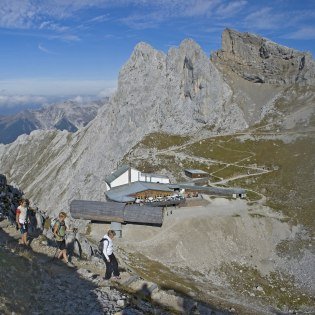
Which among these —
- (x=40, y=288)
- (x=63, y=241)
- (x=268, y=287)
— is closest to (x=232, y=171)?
(x=268, y=287)

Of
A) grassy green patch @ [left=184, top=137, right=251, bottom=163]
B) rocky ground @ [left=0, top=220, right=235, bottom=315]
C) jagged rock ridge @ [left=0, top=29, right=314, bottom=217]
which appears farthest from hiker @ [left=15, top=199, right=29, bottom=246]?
jagged rock ridge @ [left=0, top=29, right=314, bottom=217]

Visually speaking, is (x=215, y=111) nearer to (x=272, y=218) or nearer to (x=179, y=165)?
(x=179, y=165)

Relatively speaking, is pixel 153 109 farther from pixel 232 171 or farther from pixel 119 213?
pixel 119 213

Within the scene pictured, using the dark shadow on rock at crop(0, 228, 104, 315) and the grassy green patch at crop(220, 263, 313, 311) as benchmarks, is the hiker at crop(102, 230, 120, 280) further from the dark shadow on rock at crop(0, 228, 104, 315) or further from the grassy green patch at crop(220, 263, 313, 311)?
the grassy green patch at crop(220, 263, 313, 311)

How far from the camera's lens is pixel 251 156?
138750 mm

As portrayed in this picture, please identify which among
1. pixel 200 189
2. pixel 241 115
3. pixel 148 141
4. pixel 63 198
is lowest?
pixel 63 198

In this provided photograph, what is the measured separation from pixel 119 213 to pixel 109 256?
153ft

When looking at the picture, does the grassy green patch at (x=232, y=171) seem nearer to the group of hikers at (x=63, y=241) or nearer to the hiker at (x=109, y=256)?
the group of hikers at (x=63, y=241)

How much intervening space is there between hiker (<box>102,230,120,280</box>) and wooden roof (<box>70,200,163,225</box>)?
44.6m

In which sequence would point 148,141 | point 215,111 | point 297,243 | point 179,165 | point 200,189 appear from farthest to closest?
1. point 215,111
2. point 148,141
3. point 179,165
4. point 200,189
5. point 297,243

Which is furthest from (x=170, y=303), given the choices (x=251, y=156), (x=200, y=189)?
(x=251, y=156)

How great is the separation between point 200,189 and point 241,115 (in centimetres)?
8580

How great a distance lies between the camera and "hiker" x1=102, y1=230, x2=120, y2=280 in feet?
86.8

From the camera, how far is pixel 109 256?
26781mm
